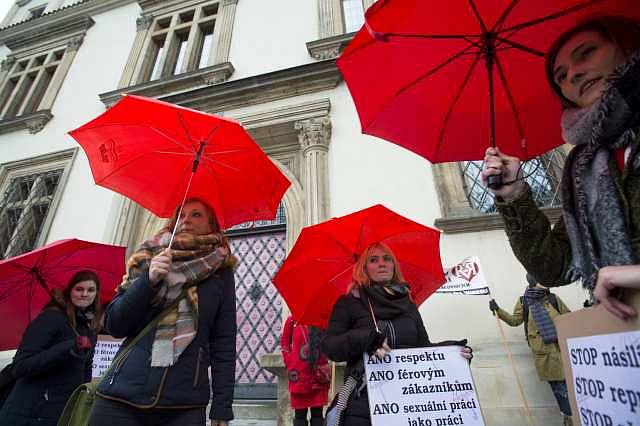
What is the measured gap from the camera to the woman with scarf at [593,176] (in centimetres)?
93

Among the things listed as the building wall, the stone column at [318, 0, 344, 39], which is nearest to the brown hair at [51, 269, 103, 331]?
the building wall

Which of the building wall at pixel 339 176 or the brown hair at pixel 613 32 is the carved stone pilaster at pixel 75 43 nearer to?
the building wall at pixel 339 176

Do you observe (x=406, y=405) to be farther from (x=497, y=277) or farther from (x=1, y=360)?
(x=1, y=360)

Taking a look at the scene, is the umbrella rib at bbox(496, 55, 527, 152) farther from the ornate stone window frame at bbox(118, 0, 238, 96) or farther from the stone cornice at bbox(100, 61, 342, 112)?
the ornate stone window frame at bbox(118, 0, 238, 96)

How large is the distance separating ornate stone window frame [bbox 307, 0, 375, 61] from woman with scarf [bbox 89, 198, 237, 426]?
6.41m

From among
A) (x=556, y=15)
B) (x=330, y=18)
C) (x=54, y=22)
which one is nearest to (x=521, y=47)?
(x=556, y=15)

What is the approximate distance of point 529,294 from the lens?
378cm

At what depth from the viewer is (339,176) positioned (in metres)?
5.76

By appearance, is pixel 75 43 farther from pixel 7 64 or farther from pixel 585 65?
pixel 585 65

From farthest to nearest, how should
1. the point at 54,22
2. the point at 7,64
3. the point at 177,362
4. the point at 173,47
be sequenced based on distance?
the point at 7,64
the point at 54,22
the point at 173,47
the point at 177,362

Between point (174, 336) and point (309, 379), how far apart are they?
2169 mm

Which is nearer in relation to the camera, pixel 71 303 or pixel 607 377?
pixel 607 377

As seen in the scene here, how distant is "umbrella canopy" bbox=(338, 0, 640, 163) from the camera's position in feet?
5.00

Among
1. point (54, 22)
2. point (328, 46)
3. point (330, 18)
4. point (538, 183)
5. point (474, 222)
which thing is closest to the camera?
point (474, 222)
